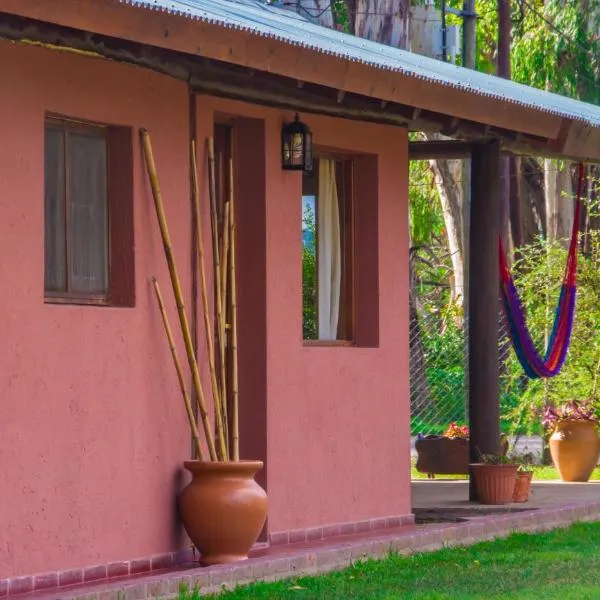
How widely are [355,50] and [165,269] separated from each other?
171 centimetres

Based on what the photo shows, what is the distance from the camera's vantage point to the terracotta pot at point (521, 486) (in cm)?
1262

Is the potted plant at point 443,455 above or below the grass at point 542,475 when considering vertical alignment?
above

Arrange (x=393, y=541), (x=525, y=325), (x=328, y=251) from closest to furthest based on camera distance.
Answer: (x=393, y=541), (x=328, y=251), (x=525, y=325)

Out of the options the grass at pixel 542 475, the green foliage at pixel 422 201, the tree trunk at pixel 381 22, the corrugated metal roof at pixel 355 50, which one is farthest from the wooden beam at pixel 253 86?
the green foliage at pixel 422 201

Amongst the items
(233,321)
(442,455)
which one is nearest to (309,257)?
(233,321)

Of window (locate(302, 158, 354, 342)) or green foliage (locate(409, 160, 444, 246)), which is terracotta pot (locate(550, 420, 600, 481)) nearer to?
window (locate(302, 158, 354, 342))

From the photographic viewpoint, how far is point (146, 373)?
29.2ft

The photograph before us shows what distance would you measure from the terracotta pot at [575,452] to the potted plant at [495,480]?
3.38 metres

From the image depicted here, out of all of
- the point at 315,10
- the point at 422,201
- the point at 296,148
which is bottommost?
the point at 296,148

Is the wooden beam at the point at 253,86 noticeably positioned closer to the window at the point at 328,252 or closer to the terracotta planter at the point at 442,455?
the window at the point at 328,252

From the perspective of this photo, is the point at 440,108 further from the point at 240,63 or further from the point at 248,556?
the point at 248,556

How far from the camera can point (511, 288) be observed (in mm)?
13461

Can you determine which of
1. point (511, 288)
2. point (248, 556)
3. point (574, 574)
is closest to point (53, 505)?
point (248, 556)

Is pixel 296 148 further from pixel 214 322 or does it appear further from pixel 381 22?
pixel 381 22
